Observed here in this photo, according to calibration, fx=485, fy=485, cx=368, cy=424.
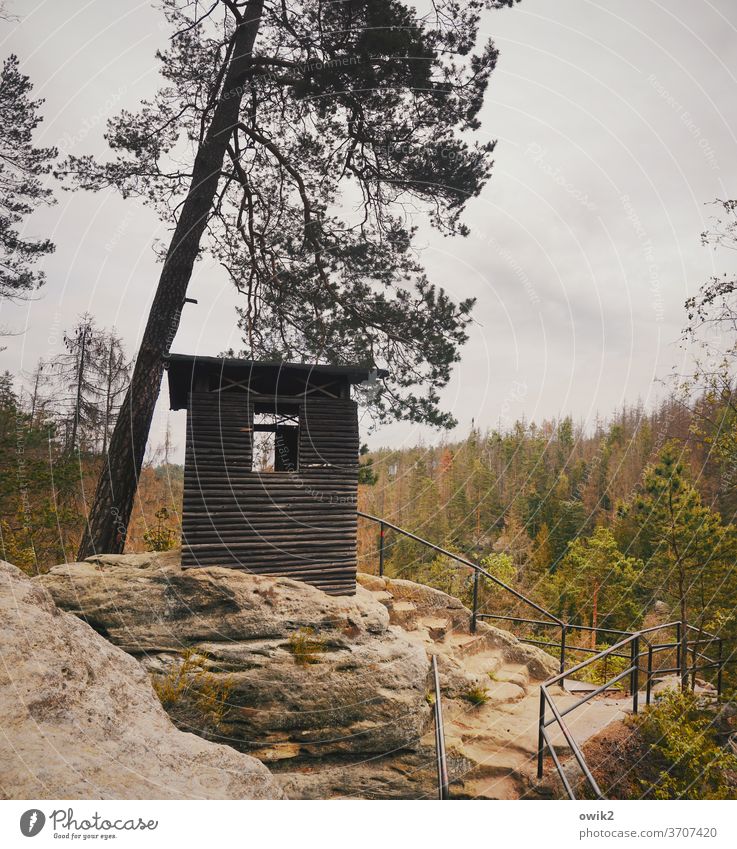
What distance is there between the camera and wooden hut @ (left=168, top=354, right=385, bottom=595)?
6.76 metres

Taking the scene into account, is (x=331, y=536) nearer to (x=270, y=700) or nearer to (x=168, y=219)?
(x=270, y=700)

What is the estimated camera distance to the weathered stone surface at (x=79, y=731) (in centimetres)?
314

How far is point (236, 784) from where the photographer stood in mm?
3750

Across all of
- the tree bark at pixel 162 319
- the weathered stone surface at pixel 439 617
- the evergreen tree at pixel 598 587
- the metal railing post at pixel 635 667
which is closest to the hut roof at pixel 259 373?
the tree bark at pixel 162 319

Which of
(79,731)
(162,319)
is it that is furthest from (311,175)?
(79,731)

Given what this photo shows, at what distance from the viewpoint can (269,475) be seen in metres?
7.02

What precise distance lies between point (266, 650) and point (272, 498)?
1988mm

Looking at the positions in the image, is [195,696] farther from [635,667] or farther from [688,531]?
[688,531]

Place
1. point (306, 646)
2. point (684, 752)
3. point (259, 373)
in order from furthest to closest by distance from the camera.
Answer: point (259, 373)
point (306, 646)
point (684, 752)

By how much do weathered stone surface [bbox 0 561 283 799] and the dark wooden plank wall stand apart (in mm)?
2384

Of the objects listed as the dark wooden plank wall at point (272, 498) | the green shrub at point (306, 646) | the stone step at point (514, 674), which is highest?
the dark wooden plank wall at point (272, 498)

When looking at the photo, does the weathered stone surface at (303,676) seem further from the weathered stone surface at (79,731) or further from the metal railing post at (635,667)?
the weathered stone surface at (79,731)

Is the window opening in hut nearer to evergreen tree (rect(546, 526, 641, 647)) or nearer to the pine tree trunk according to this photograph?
the pine tree trunk

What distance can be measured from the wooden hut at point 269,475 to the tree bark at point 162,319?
71 cm
